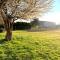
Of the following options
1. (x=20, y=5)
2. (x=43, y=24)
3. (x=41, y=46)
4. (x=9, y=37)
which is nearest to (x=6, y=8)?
(x=20, y=5)

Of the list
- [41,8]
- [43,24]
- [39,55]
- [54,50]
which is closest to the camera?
[39,55]

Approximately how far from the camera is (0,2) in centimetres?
1753

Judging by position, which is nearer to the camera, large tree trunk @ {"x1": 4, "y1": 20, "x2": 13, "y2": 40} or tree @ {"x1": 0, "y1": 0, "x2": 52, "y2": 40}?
tree @ {"x1": 0, "y1": 0, "x2": 52, "y2": 40}

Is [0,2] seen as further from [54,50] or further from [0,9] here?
[54,50]

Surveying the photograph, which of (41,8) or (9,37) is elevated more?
(41,8)

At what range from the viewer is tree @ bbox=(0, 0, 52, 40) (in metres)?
18.5

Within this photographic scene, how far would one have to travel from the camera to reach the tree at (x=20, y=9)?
60.5 feet

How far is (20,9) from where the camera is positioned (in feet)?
62.9

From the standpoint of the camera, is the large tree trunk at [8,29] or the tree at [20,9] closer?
the tree at [20,9]

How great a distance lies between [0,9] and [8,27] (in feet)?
10.1

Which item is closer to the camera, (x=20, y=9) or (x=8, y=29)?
(x=20, y=9)

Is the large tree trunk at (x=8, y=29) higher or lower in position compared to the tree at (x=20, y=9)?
lower

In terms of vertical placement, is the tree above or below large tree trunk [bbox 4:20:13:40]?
above

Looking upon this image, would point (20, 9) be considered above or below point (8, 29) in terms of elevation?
above
